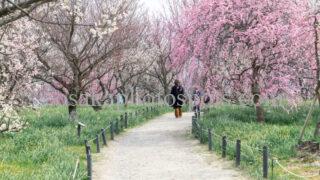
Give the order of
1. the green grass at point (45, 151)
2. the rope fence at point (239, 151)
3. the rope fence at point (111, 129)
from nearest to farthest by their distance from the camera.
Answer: the green grass at point (45, 151) < the rope fence at point (239, 151) < the rope fence at point (111, 129)

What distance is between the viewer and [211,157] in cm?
1491

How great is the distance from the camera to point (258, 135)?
54.4ft

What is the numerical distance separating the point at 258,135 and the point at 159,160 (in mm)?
3825

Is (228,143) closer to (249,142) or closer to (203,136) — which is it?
(249,142)

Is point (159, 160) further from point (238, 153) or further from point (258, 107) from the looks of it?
point (258, 107)

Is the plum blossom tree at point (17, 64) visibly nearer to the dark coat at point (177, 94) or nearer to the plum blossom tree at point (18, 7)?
the dark coat at point (177, 94)

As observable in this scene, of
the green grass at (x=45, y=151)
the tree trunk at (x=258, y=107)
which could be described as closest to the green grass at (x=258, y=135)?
the tree trunk at (x=258, y=107)

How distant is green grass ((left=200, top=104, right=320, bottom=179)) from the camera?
13.4m

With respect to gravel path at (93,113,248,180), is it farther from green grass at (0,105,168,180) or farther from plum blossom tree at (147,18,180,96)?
plum blossom tree at (147,18,180,96)

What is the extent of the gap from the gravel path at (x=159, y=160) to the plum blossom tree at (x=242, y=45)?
10.7 ft

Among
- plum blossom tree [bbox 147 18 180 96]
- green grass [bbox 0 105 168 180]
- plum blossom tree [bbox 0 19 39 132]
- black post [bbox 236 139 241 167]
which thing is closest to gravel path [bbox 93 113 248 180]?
black post [bbox 236 139 241 167]

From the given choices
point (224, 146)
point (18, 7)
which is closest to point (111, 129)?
point (224, 146)

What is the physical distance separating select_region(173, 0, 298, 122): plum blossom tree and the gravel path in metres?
3.26

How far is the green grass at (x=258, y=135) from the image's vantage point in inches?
526
